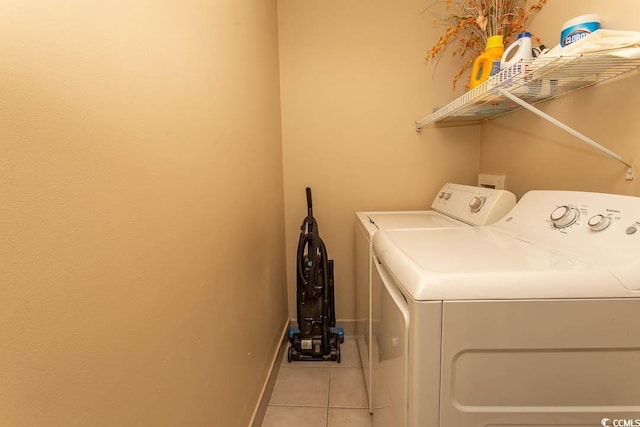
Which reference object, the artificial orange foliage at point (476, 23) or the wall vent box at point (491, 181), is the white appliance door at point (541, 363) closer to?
the wall vent box at point (491, 181)

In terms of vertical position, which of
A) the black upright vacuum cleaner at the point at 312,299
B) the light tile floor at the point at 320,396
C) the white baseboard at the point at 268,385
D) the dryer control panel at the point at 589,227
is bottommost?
the light tile floor at the point at 320,396

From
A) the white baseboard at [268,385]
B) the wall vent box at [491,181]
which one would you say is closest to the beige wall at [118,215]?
the white baseboard at [268,385]

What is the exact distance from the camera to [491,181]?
73.5 inches

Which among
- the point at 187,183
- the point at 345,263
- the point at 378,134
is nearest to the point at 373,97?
the point at 378,134

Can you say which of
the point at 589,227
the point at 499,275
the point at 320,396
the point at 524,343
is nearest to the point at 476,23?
the point at 589,227

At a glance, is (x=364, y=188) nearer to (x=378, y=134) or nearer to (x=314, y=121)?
(x=378, y=134)

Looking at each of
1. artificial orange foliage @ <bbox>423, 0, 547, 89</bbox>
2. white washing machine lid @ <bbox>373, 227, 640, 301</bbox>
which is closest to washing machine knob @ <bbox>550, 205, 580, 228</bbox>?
white washing machine lid @ <bbox>373, 227, 640, 301</bbox>

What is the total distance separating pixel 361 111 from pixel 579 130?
120cm

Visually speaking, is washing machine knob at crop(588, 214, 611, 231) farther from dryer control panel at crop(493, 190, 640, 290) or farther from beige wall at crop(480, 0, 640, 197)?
beige wall at crop(480, 0, 640, 197)

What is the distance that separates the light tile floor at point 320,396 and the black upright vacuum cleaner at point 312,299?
80mm

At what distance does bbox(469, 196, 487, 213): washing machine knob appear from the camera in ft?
4.75

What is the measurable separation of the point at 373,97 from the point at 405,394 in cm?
179

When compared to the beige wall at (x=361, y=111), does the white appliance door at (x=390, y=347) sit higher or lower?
lower

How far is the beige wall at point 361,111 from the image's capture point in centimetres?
202
